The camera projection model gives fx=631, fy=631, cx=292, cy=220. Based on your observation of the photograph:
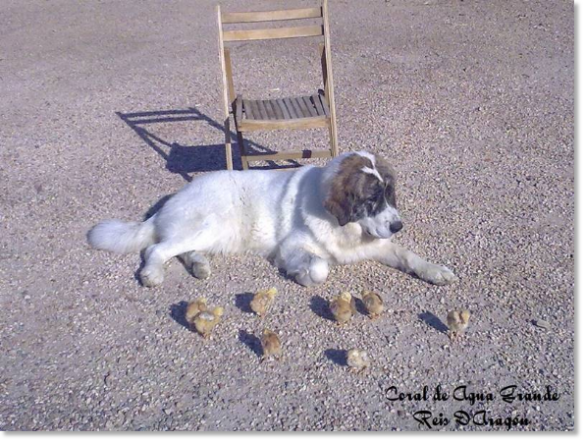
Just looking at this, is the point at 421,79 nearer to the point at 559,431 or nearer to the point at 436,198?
the point at 436,198

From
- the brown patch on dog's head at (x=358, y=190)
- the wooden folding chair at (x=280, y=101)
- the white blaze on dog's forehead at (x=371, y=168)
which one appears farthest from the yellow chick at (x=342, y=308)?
the wooden folding chair at (x=280, y=101)

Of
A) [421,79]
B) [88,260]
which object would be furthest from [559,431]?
[421,79]

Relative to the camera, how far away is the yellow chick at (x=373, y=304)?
4367 mm

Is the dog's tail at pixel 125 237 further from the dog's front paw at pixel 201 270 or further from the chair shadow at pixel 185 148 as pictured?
the chair shadow at pixel 185 148

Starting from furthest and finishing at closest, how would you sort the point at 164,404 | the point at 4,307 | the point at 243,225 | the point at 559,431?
the point at 243,225 < the point at 4,307 < the point at 164,404 < the point at 559,431

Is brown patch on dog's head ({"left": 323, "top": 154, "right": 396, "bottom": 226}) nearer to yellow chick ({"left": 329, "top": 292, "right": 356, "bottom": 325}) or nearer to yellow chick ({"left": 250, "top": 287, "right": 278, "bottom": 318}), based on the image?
yellow chick ({"left": 329, "top": 292, "right": 356, "bottom": 325})

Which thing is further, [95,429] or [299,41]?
[299,41]

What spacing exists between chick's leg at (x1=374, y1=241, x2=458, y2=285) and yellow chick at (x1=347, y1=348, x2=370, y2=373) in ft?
3.46

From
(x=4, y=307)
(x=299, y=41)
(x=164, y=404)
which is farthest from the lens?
(x=299, y=41)

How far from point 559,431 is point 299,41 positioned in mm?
8217

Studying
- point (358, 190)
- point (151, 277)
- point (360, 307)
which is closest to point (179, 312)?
point (151, 277)

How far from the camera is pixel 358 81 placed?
8820mm

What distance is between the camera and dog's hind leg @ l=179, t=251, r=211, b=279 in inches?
195

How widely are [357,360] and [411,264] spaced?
117cm
